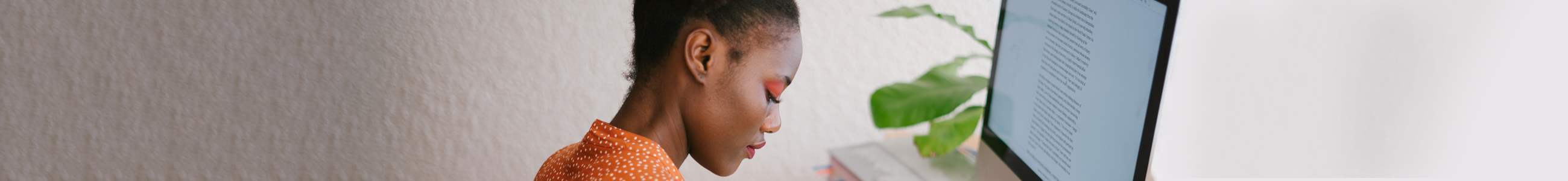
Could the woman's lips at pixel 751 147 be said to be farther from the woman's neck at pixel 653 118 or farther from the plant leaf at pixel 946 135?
the plant leaf at pixel 946 135

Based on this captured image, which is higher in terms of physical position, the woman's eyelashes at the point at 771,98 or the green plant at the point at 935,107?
the woman's eyelashes at the point at 771,98

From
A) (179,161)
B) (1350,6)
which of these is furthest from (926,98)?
(179,161)

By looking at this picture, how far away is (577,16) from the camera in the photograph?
1.33 meters

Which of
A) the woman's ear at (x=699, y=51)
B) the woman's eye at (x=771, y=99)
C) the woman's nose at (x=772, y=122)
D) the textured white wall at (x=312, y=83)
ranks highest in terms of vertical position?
the woman's ear at (x=699, y=51)

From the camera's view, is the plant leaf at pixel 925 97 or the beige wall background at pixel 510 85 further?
the beige wall background at pixel 510 85

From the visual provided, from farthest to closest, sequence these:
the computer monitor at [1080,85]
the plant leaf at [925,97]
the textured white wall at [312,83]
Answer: the textured white wall at [312,83] → the plant leaf at [925,97] → the computer monitor at [1080,85]

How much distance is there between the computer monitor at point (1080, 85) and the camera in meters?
0.73

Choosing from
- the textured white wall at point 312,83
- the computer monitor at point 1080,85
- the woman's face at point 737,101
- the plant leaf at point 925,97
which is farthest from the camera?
the textured white wall at point 312,83

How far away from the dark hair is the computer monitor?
17cm

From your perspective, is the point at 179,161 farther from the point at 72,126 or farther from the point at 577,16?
the point at 577,16

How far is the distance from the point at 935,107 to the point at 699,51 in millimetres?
351

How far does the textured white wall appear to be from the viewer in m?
1.20

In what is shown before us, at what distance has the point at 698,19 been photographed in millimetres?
806

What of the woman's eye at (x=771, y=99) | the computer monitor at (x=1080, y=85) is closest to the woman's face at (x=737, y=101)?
the woman's eye at (x=771, y=99)
